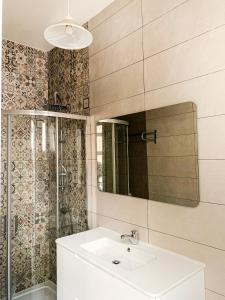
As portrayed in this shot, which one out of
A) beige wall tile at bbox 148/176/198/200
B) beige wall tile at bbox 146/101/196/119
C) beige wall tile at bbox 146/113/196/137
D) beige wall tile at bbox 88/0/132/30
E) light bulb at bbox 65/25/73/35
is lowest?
beige wall tile at bbox 148/176/198/200

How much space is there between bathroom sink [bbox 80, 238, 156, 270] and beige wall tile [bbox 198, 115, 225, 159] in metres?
0.74

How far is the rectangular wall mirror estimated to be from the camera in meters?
1.47

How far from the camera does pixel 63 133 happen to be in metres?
2.21

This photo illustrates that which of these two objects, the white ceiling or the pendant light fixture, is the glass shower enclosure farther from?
the white ceiling

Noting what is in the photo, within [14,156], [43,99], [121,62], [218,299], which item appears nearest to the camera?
[218,299]

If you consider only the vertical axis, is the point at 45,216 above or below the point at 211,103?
below

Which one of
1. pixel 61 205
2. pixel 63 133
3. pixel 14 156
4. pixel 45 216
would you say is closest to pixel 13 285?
pixel 45 216

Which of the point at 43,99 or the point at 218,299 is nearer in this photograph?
the point at 218,299

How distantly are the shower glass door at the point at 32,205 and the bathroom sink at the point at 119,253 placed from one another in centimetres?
62

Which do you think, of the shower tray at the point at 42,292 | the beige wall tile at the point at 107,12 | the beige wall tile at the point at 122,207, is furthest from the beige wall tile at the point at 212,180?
the shower tray at the point at 42,292

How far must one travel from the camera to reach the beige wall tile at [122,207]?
1.75 metres

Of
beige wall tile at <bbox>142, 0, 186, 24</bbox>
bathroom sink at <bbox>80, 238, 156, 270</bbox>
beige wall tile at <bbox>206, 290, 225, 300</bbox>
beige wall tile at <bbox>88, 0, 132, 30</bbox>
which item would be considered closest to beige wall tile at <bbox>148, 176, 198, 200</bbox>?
bathroom sink at <bbox>80, 238, 156, 270</bbox>

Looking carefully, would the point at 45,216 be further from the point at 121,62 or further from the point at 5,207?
the point at 121,62

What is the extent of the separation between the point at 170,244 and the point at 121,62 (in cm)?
140
